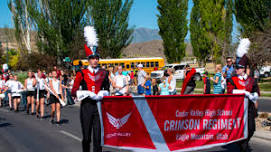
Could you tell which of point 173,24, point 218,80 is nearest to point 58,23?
point 173,24

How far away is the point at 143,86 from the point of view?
Answer: 53.0ft

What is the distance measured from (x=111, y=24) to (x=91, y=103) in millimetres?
34095

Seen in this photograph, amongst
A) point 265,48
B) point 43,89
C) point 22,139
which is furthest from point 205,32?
point 22,139

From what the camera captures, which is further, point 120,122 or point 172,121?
A: point 172,121

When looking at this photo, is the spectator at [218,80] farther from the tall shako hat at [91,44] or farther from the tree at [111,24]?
the tree at [111,24]

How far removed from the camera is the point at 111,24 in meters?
39.2

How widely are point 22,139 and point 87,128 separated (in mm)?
4012

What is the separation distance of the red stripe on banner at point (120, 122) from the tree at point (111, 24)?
1318 inches

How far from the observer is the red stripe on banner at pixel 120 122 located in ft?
18.7

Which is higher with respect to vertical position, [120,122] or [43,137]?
[120,122]

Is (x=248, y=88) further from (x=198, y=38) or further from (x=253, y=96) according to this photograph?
(x=198, y=38)

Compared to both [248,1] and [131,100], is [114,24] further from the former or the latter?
[131,100]

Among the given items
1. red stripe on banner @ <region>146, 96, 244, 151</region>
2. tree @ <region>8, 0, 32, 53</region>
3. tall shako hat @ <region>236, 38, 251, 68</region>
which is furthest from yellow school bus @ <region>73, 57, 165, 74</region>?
red stripe on banner @ <region>146, 96, 244, 151</region>

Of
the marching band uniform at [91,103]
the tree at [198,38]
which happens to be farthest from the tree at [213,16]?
the marching band uniform at [91,103]
